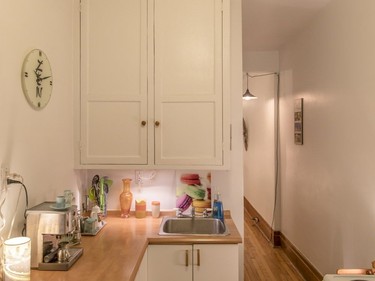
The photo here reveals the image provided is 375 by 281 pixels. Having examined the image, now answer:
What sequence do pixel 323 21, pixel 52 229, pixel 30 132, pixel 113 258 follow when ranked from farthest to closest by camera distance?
pixel 323 21 → pixel 30 132 → pixel 113 258 → pixel 52 229

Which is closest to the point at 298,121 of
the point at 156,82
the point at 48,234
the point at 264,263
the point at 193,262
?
the point at 264,263

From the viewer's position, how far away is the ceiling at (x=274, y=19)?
9.64 feet

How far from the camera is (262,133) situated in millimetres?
5176

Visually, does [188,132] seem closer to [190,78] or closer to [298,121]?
[190,78]

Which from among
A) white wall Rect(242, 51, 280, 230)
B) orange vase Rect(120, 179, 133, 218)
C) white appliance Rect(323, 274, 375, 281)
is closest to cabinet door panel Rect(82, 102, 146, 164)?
orange vase Rect(120, 179, 133, 218)

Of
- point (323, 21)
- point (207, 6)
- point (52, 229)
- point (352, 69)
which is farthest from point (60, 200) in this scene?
point (323, 21)

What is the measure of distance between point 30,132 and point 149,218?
1084 mm

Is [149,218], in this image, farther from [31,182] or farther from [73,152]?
[31,182]

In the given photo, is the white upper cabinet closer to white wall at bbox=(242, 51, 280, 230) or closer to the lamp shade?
the lamp shade

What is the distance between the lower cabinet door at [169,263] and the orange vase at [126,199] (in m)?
0.54

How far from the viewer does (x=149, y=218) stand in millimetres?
2477

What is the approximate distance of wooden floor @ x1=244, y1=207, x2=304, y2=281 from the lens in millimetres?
3578

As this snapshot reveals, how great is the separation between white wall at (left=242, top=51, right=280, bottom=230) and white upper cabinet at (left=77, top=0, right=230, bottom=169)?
2.31 meters

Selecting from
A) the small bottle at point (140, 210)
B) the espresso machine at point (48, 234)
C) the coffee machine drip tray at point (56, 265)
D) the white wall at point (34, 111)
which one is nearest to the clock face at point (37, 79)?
the white wall at point (34, 111)
